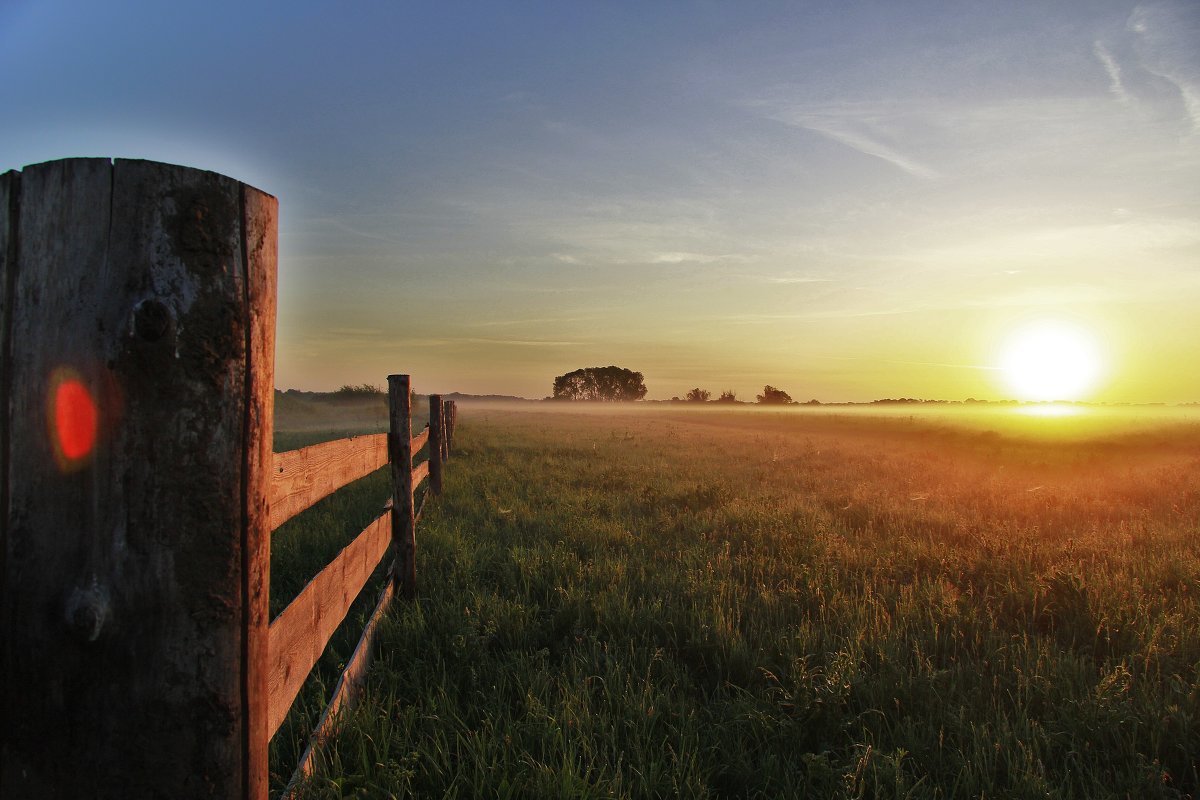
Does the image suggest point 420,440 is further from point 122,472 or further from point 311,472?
point 122,472

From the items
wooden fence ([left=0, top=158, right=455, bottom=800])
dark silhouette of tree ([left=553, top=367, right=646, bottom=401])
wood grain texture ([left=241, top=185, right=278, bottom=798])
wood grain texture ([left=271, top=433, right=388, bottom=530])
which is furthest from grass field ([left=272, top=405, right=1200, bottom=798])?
dark silhouette of tree ([left=553, top=367, right=646, bottom=401])

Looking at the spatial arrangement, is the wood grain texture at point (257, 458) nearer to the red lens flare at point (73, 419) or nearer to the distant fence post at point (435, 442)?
the red lens flare at point (73, 419)

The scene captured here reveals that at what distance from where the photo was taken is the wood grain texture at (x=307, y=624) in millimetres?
1907

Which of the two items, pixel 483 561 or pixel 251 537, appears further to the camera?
pixel 483 561

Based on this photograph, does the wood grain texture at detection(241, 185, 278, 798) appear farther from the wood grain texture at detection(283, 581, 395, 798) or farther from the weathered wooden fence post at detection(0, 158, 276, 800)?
the wood grain texture at detection(283, 581, 395, 798)

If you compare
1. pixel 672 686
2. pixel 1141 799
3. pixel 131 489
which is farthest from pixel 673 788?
pixel 131 489

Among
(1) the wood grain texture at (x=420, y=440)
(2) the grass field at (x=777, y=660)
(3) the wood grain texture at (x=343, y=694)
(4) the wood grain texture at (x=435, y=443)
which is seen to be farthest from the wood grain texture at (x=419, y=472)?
(3) the wood grain texture at (x=343, y=694)

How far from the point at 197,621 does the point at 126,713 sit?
23 cm

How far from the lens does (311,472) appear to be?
8.41 ft

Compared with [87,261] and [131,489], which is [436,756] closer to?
[131,489]

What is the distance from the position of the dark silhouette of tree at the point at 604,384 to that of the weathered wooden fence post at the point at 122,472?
126 metres

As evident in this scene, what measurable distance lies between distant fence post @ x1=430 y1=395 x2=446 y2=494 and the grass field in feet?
3.85

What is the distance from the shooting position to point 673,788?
2600 mm

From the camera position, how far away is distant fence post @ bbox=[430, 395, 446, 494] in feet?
27.4
